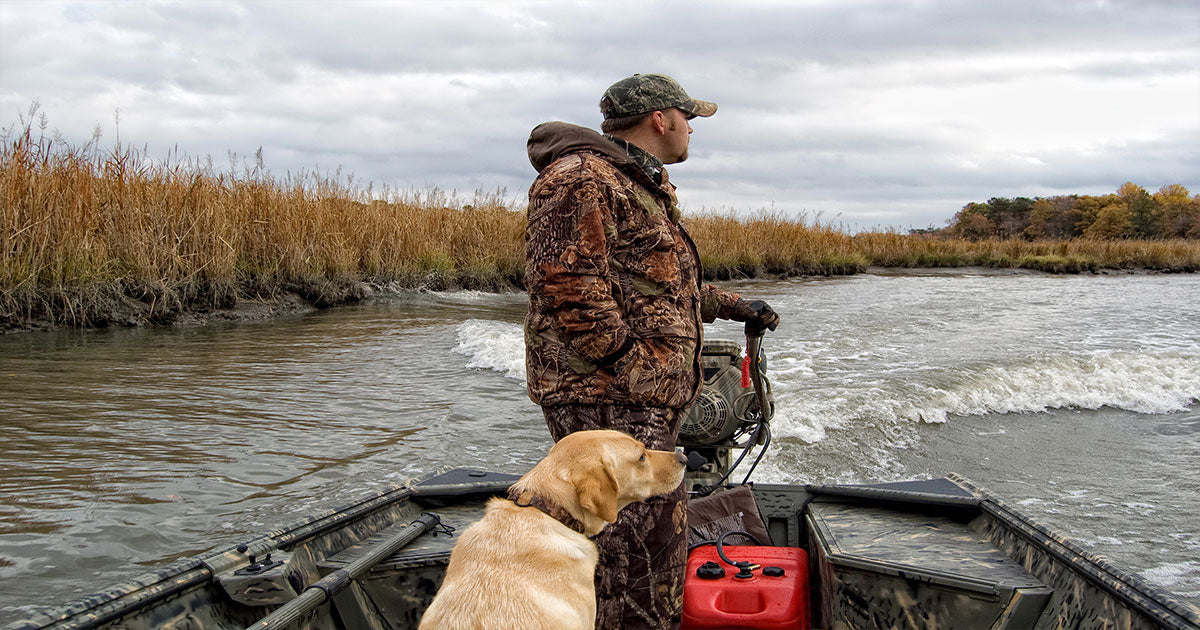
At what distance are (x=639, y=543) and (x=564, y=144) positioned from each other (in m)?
1.46

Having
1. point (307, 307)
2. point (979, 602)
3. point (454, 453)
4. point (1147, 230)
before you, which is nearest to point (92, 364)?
point (454, 453)

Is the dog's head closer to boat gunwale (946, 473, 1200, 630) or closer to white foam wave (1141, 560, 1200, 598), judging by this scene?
boat gunwale (946, 473, 1200, 630)

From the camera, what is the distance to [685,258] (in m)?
3.33

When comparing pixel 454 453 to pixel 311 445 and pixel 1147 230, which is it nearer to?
pixel 311 445

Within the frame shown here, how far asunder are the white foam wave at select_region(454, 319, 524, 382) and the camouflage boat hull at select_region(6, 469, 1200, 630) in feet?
20.3

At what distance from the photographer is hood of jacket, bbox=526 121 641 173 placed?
3.15 meters

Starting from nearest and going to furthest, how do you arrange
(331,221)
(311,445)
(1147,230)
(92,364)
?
(311,445) < (92,364) < (331,221) < (1147,230)

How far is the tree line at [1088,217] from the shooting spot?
54912mm

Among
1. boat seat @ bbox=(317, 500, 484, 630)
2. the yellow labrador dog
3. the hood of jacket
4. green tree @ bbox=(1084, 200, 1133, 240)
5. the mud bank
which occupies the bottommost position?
boat seat @ bbox=(317, 500, 484, 630)

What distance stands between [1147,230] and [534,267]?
207ft

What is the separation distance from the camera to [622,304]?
313 cm

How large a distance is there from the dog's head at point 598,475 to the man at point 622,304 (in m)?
0.22

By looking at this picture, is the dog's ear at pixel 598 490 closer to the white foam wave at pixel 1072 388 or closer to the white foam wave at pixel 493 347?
the white foam wave at pixel 1072 388

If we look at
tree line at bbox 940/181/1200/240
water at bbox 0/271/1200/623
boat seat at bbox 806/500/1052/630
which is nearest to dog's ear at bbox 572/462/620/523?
boat seat at bbox 806/500/1052/630
